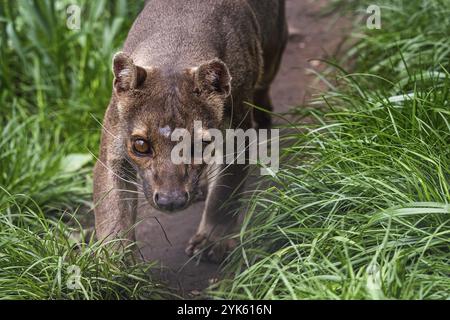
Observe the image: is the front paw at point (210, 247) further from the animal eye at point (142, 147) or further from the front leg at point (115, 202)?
the animal eye at point (142, 147)

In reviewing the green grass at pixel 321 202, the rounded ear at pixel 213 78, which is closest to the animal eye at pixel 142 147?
the rounded ear at pixel 213 78

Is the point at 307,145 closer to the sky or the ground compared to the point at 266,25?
Result: closer to the ground

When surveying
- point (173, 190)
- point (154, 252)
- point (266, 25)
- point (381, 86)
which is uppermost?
point (266, 25)

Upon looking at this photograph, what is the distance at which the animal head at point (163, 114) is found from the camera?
5.49 m

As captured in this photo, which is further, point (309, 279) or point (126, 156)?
point (126, 156)

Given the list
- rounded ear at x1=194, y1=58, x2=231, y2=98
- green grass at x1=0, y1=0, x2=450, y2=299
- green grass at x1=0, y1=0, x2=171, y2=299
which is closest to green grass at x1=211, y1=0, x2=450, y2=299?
green grass at x1=0, y1=0, x2=450, y2=299

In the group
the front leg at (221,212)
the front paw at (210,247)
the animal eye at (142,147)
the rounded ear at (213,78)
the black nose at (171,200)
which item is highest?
the rounded ear at (213,78)

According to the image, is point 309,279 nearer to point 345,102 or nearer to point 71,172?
point 345,102

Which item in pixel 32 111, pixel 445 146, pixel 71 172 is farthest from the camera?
pixel 32 111

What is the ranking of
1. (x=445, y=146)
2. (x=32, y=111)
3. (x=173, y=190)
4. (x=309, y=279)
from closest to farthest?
(x=309, y=279)
(x=173, y=190)
(x=445, y=146)
(x=32, y=111)

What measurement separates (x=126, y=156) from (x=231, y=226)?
3.41 ft

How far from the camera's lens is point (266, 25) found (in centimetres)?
730

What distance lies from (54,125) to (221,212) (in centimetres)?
235
